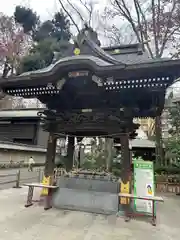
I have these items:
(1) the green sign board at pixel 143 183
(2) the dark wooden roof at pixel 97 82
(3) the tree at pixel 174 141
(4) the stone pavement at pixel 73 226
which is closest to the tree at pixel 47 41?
(3) the tree at pixel 174 141

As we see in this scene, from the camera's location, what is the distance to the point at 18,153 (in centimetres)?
1797

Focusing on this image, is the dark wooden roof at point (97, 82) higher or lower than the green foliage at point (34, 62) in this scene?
lower

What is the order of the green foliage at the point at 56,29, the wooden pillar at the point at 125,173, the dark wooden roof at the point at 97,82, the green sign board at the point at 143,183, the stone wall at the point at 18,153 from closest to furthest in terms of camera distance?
the dark wooden roof at the point at 97,82
the green sign board at the point at 143,183
the wooden pillar at the point at 125,173
the stone wall at the point at 18,153
the green foliage at the point at 56,29

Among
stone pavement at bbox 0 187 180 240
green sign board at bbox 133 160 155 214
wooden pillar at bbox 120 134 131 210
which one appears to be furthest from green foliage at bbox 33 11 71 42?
stone pavement at bbox 0 187 180 240

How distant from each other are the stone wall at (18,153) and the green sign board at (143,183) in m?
12.5

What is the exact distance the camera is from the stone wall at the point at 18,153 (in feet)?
52.4

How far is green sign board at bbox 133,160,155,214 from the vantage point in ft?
16.8

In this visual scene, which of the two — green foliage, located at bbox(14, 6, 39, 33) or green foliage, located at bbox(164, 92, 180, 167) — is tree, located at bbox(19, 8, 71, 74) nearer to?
green foliage, located at bbox(14, 6, 39, 33)

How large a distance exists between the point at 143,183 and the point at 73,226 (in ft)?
6.50

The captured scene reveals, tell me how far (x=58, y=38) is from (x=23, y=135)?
33.6 ft

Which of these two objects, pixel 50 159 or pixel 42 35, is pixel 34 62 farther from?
pixel 50 159

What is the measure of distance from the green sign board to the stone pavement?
1.48 ft

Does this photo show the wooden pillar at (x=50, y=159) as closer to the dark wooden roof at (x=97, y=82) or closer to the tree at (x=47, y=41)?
the dark wooden roof at (x=97, y=82)

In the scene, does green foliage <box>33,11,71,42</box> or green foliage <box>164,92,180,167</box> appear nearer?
green foliage <box>164,92,180,167</box>
